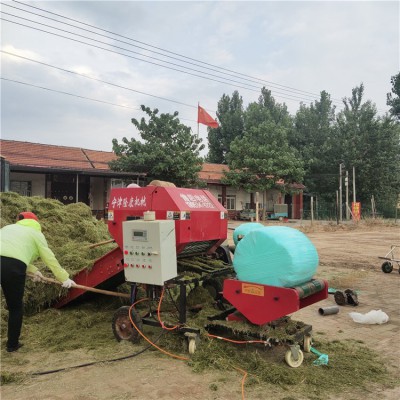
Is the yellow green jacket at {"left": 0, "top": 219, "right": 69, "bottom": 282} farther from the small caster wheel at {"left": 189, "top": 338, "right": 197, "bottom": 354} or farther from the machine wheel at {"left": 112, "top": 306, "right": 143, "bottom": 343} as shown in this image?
the small caster wheel at {"left": 189, "top": 338, "right": 197, "bottom": 354}

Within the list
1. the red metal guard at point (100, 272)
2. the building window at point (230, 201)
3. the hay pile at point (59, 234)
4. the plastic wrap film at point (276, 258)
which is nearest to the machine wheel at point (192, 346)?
the plastic wrap film at point (276, 258)

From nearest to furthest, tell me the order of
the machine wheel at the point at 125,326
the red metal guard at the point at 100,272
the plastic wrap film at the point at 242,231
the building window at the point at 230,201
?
the machine wheel at the point at 125,326 → the red metal guard at the point at 100,272 → the plastic wrap film at the point at 242,231 → the building window at the point at 230,201

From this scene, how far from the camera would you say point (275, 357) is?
4.11 meters

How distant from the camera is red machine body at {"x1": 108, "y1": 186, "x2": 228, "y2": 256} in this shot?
4.72 meters

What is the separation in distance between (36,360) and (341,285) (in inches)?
234

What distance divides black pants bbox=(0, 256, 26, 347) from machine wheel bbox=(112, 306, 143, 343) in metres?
1.07

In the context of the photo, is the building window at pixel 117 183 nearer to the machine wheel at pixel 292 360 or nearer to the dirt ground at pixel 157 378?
the dirt ground at pixel 157 378

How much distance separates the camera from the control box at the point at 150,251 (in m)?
4.20

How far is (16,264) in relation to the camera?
429cm

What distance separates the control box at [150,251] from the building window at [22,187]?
17970mm

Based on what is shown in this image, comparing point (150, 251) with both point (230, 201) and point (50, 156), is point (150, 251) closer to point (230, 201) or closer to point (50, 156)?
point (50, 156)

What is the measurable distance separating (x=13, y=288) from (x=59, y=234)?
3031mm

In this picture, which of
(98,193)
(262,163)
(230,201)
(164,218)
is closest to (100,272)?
(164,218)

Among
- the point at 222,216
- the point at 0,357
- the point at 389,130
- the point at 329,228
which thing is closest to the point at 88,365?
the point at 0,357
